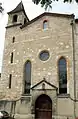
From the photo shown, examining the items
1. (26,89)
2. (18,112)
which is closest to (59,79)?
(26,89)

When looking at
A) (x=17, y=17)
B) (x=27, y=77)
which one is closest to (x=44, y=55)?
(x=27, y=77)

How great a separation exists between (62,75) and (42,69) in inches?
91.2

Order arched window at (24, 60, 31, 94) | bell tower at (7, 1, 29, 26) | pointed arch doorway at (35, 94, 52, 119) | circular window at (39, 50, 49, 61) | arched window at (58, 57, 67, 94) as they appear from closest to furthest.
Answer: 1. pointed arch doorway at (35, 94, 52, 119)
2. arched window at (58, 57, 67, 94)
3. arched window at (24, 60, 31, 94)
4. circular window at (39, 50, 49, 61)
5. bell tower at (7, 1, 29, 26)

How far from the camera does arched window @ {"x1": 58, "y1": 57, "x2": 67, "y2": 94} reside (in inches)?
819

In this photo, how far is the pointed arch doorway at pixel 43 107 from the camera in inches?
801

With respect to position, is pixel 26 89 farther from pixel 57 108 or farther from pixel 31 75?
pixel 57 108

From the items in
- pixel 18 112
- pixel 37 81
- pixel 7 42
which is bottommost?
pixel 18 112

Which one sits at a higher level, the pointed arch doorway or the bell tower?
the bell tower

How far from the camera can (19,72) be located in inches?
912

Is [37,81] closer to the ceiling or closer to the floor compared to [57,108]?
closer to the ceiling

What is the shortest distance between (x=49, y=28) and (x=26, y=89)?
299 inches

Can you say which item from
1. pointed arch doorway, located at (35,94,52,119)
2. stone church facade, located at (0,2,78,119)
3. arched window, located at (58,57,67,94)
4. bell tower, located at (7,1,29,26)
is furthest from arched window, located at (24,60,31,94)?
bell tower, located at (7,1,29,26)

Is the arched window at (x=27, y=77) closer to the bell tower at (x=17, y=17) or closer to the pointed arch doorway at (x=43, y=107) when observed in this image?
the pointed arch doorway at (x=43, y=107)

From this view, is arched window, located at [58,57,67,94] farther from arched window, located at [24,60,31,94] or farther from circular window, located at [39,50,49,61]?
arched window, located at [24,60,31,94]
